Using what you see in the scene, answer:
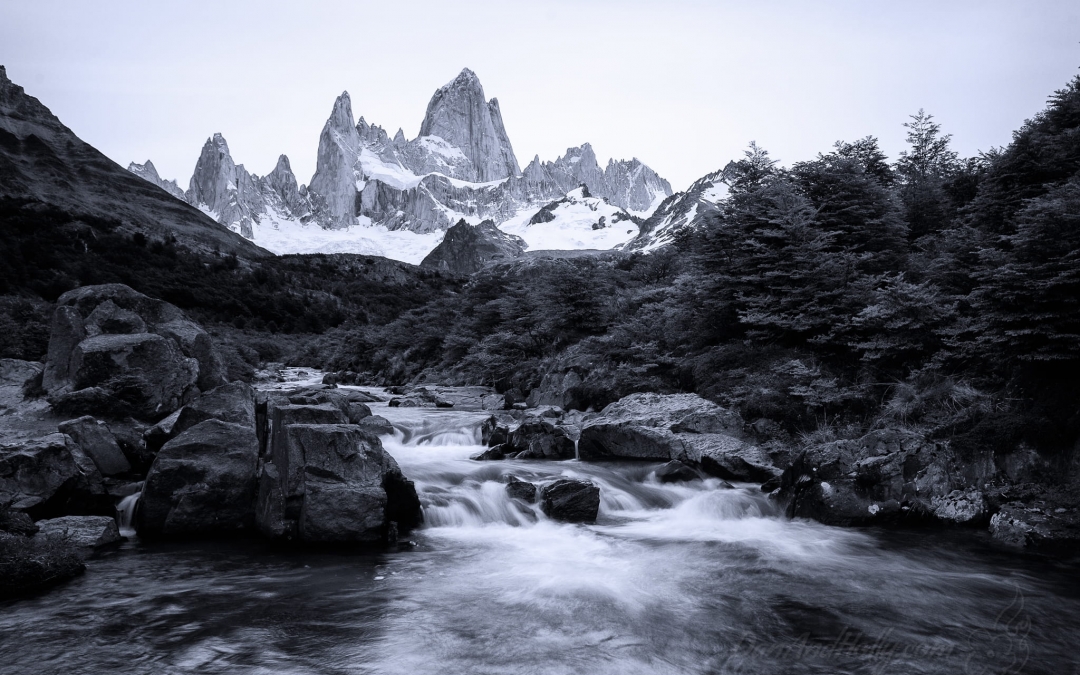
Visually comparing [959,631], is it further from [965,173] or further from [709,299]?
[965,173]

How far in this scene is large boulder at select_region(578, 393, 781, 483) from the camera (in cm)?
1056

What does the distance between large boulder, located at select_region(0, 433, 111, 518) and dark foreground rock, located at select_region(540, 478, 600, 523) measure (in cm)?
592

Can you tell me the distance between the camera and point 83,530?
7191 millimetres

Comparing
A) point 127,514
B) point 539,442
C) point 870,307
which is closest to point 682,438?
point 539,442

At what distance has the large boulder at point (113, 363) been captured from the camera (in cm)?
1121

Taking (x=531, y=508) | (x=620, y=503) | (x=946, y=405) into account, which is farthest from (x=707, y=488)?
(x=946, y=405)

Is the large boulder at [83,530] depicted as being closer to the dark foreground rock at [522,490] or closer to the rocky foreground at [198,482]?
the rocky foreground at [198,482]

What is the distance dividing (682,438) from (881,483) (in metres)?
3.64

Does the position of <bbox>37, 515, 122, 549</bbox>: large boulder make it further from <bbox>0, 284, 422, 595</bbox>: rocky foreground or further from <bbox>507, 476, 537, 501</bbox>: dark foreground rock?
<bbox>507, 476, 537, 501</bbox>: dark foreground rock

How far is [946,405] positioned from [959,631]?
5.00 meters

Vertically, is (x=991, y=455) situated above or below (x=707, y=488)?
above

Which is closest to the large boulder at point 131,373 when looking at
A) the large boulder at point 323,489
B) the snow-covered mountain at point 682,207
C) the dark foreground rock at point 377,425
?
the dark foreground rock at point 377,425

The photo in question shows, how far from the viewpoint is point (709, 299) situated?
601 inches

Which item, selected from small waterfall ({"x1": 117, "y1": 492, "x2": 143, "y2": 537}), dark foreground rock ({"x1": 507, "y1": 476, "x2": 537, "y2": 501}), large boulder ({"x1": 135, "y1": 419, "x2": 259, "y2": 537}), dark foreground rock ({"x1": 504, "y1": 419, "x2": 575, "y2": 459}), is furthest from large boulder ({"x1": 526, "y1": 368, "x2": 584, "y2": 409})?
small waterfall ({"x1": 117, "y1": 492, "x2": 143, "y2": 537})
